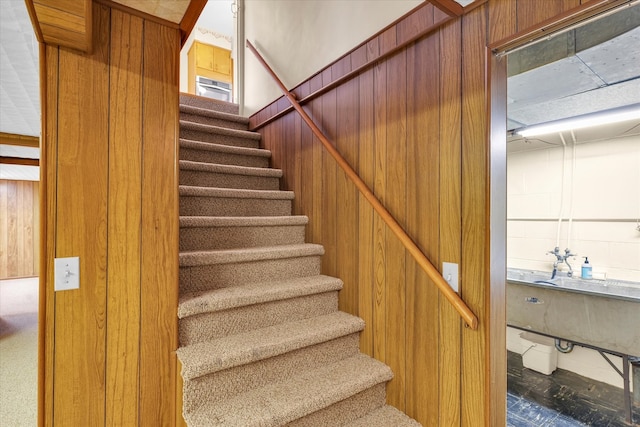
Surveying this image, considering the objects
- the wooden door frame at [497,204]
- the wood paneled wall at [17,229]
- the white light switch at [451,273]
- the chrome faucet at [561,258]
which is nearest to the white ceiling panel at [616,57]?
the wooden door frame at [497,204]

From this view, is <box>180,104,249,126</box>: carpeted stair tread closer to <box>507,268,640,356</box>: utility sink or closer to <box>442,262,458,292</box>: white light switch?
<box>442,262,458,292</box>: white light switch

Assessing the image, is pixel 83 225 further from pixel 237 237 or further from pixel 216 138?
pixel 216 138

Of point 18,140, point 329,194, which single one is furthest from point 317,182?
point 18,140

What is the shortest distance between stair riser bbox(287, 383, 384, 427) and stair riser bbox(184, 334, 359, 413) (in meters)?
0.23

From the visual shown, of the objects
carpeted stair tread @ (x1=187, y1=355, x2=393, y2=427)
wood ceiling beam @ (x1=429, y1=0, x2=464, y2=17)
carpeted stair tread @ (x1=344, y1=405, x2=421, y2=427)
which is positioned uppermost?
wood ceiling beam @ (x1=429, y1=0, x2=464, y2=17)

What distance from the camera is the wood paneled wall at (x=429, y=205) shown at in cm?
134

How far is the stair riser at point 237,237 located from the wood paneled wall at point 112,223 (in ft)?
1.64

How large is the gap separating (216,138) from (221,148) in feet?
1.02

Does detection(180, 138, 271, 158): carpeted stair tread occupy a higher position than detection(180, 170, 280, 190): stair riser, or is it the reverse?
detection(180, 138, 271, 158): carpeted stair tread

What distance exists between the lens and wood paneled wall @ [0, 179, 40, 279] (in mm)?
7238

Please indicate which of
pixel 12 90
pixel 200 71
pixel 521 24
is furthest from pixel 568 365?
pixel 200 71

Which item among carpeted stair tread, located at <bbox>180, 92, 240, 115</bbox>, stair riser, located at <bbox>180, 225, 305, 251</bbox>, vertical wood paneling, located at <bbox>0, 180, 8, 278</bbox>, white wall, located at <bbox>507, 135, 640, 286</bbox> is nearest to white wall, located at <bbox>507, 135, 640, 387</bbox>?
white wall, located at <bbox>507, 135, 640, 286</bbox>

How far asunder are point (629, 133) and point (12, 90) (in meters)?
4.92

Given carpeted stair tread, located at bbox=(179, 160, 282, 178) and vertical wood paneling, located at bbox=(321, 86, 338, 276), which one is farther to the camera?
carpeted stair tread, located at bbox=(179, 160, 282, 178)
